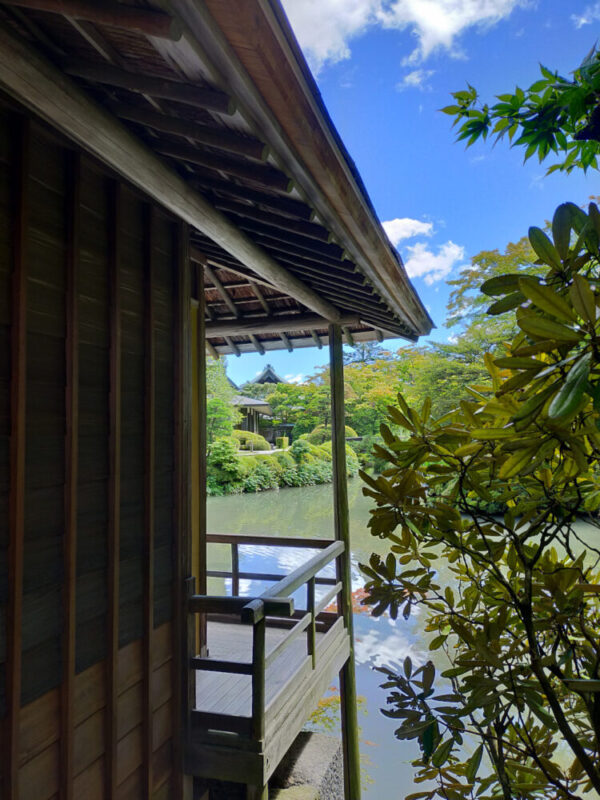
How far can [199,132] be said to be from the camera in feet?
4.02

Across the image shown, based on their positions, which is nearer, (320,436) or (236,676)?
(236,676)

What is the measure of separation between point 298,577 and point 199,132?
6.07ft

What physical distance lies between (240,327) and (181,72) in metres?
2.61

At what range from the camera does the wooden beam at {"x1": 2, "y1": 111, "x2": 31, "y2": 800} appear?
1220 millimetres

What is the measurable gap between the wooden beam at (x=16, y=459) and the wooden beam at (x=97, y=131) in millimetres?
203

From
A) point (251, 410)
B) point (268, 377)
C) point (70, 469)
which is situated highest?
point (268, 377)

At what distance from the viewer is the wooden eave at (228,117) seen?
Answer: 84cm

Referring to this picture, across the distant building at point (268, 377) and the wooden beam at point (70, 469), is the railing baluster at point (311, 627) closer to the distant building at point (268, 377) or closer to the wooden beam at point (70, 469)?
the wooden beam at point (70, 469)

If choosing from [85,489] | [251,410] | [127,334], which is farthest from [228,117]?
[251,410]

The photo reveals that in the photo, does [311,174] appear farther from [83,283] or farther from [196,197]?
[83,283]

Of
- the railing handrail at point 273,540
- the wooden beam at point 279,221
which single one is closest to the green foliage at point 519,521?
the wooden beam at point 279,221

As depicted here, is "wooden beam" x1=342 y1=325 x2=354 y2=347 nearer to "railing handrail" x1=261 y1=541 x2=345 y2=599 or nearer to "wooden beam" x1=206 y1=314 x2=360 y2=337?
"wooden beam" x1=206 y1=314 x2=360 y2=337

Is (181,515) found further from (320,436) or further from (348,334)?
(320,436)

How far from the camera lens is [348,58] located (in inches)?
1565
